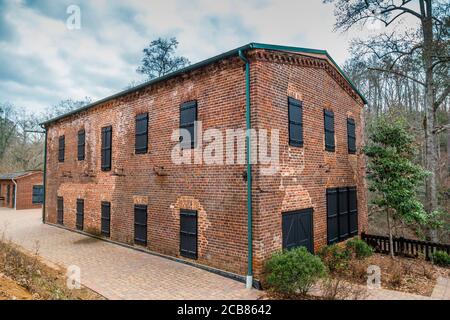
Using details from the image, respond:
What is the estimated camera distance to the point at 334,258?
855cm

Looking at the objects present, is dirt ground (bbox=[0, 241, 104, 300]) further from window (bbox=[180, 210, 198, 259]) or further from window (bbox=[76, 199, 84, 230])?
window (bbox=[76, 199, 84, 230])

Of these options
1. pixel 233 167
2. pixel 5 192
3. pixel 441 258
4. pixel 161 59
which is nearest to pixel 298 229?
pixel 233 167

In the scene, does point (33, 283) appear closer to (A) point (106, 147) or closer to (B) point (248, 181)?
(B) point (248, 181)

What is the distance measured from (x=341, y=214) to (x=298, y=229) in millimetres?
3064

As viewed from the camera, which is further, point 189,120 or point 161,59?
point 161,59

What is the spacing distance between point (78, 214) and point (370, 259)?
505 inches

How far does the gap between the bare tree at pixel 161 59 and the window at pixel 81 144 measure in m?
11.6

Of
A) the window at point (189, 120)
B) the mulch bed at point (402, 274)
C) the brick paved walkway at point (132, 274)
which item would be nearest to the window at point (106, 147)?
the brick paved walkway at point (132, 274)

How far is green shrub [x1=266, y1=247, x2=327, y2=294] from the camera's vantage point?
20.2ft

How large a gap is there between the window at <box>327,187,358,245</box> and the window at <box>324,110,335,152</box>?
1536 millimetres

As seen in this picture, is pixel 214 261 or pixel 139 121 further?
pixel 139 121

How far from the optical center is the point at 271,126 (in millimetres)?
7508
